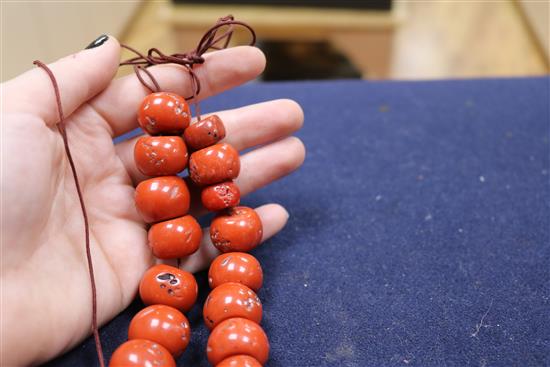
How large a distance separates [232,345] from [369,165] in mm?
464

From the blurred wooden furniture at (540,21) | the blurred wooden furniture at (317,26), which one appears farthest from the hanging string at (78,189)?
the blurred wooden furniture at (540,21)

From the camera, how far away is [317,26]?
6.26 ft

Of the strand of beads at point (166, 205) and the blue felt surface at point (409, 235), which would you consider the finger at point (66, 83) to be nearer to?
the strand of beads at point (166, 205)

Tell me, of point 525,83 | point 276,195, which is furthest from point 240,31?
point 276,195

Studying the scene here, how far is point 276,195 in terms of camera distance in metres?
0.83

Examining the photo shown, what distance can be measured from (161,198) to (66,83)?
172 millimetres

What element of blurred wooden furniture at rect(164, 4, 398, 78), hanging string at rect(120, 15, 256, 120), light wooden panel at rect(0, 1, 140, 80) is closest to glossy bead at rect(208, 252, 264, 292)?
hanging string at rect(120, 15, 256, 120)

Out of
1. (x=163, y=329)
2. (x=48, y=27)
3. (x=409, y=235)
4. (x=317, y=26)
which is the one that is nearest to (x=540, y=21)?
(x=317, y=26)

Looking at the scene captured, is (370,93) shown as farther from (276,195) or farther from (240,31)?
(240,31)

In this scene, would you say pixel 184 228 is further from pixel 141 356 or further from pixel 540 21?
pixel 540 21

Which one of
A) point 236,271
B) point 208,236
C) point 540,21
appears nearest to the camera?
point 236,271

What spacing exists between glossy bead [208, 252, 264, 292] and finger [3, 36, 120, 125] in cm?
26

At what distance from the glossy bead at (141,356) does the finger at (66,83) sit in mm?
275

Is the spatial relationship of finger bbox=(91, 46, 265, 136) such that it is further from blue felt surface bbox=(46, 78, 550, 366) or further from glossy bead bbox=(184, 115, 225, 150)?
blue felt surface bbox=(46, 78, 550, 366)
